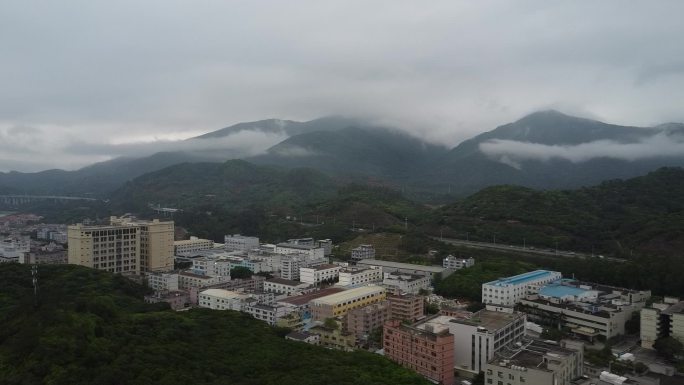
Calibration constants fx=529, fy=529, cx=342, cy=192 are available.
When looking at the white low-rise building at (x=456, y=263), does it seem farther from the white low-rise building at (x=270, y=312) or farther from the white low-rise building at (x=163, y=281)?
the white low-rise building at (x=163, y=281)

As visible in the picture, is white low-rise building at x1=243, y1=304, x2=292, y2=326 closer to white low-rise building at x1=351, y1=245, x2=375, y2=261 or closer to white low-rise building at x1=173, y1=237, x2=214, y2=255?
white low-rise building at x1=351, y1=245, x2=375, y2=261

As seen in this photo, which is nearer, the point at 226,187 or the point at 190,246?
the point at 190,246

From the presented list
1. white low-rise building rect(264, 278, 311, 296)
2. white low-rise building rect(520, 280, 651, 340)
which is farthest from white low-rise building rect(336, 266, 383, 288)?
white low-rise building rect(520, 280, 651, 340)

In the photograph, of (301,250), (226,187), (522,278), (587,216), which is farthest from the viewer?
(226,187)

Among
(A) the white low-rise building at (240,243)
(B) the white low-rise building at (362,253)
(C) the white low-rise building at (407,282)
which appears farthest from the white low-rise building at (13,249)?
(C) the white low-rise building at (407,282)

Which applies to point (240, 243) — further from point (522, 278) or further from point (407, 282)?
point (522, 278)

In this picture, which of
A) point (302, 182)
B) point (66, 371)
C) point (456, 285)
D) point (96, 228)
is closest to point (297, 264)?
point (456, 285)

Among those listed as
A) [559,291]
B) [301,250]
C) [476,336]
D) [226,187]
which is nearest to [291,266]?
[301,250]
